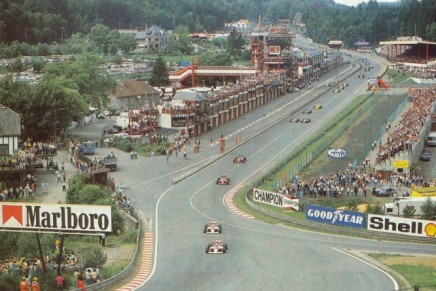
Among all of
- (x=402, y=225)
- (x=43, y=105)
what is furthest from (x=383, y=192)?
(x=43, y=105)

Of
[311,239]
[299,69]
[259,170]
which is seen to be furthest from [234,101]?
[311,239]

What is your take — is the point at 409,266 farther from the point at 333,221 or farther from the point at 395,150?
the point at 395,150

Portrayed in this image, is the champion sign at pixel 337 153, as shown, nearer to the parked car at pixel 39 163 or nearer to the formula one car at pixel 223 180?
the formula one car at pixel 223 180

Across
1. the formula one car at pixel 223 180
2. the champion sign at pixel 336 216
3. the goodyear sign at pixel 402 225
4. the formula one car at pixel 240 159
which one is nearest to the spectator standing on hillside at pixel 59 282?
the champion sign at pixel 336 216

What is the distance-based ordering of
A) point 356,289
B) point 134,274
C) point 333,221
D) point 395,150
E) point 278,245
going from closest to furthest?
point 356,289, point 134,274, point 278,245, point 333,221, point 395,150

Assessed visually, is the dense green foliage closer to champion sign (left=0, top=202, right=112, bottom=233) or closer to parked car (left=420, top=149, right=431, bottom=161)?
parked car (left=420, top=149, right=431, bottom=161)

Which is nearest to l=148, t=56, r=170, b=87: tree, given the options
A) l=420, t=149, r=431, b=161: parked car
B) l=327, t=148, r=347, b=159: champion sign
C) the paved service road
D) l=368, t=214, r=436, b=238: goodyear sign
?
the paved service road
